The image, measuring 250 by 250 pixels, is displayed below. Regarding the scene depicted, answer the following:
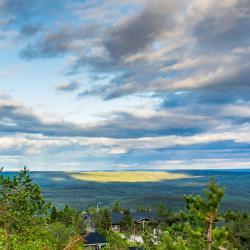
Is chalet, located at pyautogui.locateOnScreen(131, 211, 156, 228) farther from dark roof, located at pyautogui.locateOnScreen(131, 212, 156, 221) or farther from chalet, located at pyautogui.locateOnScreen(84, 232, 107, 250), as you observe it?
chalet, located at pyautogui.locateOnScreen(84, 232, 107, 250)

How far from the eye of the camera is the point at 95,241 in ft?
277

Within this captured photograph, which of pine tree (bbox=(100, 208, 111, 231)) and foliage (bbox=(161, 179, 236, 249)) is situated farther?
pine tree (bbox=(100, 208, 111, 231))

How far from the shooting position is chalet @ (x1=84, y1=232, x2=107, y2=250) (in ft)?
275

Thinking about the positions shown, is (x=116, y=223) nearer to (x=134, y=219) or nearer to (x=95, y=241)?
(x=134, y=219)

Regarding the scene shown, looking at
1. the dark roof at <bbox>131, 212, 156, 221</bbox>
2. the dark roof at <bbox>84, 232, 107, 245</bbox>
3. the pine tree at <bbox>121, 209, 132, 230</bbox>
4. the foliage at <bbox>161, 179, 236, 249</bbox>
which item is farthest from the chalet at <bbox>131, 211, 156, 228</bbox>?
the foliage at <bbox>161, 179, 236, 249</bbox>

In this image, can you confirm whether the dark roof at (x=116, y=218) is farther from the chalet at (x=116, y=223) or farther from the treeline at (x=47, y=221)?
the treeline at (x=47, y=221)

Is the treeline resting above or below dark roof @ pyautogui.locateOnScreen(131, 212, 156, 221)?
above

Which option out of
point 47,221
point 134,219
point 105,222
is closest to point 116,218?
point 134,219

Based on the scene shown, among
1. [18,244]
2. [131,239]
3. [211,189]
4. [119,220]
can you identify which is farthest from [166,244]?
[119,220]

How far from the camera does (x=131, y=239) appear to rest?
10081 centimetres

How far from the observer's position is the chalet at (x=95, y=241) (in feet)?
275

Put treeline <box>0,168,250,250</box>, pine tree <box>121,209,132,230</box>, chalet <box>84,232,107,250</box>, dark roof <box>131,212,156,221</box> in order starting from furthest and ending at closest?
dark roof <box>131,212,156,221</box> → pine tree <box>121,209,132,230</box> → chalet <box>84,232,107,250</box> → treeline <box>0,168,250,250</box>

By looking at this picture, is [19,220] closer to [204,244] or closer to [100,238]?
[204,244]

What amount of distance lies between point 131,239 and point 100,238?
16.5 metres
